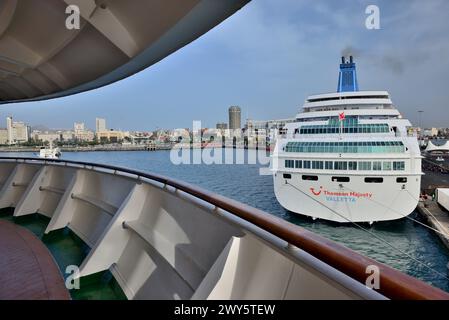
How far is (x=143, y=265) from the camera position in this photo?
3.10 meters

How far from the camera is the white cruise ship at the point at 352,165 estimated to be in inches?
552

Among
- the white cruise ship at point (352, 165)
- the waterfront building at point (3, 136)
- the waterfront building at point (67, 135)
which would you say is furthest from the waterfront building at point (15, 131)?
the waterfront building at point (67, 135)

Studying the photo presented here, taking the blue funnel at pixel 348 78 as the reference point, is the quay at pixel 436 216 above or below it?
below

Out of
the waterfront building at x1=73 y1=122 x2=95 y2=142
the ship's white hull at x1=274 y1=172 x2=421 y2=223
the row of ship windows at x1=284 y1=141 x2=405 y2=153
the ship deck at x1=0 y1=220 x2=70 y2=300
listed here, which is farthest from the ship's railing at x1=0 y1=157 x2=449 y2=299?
the waterfront building at x1=73 y1=122 x2=95 y2=142

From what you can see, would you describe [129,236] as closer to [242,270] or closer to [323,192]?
[242,270]

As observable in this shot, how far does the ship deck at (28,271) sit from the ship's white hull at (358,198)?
12491 mm

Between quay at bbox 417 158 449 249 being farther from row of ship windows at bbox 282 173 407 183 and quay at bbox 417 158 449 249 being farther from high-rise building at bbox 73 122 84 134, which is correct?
high-rise building at bbox 73 122 84 134

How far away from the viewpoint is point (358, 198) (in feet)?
46.8

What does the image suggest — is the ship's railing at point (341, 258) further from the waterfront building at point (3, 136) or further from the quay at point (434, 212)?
the waterfront building at point (3, 136)

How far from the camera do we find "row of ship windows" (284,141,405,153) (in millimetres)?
14195

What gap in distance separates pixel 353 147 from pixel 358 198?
2.59m

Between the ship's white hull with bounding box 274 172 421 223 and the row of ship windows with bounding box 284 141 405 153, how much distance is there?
1.33 metres

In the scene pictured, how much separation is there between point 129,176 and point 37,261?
5.78 ft

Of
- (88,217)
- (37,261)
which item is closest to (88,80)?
(88,217)
